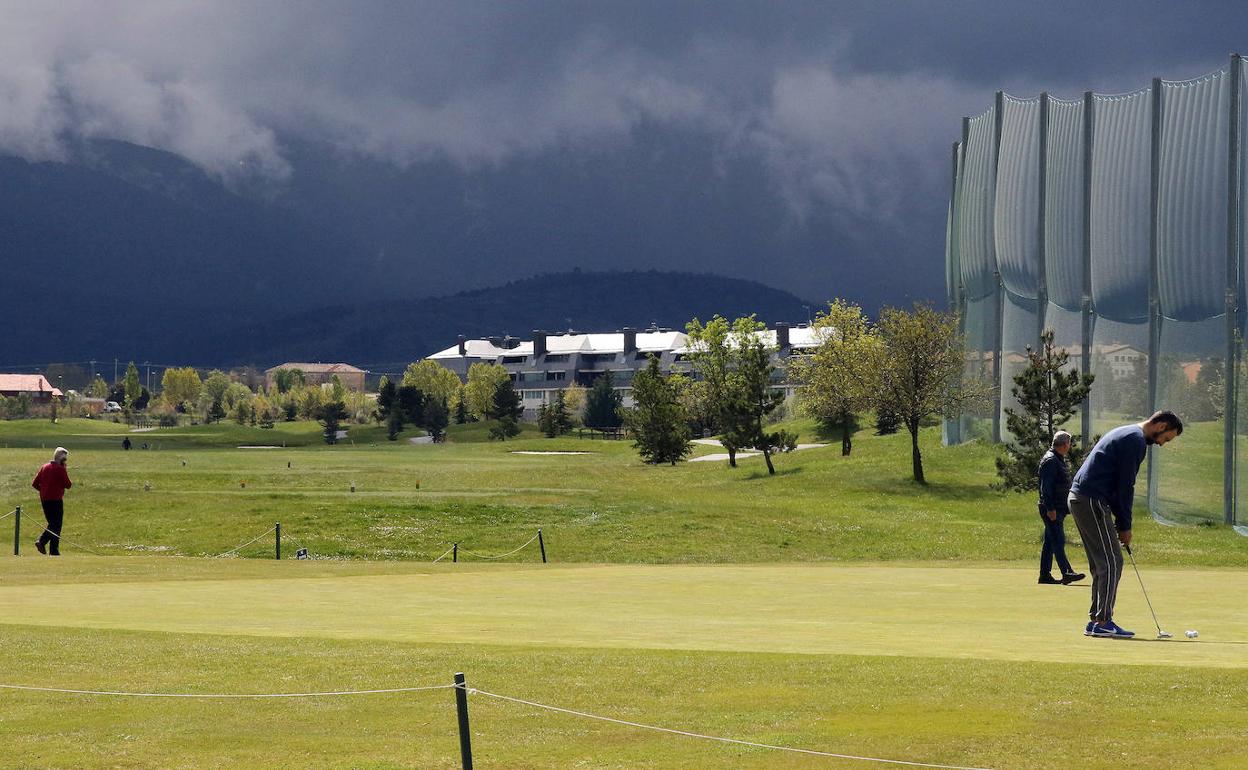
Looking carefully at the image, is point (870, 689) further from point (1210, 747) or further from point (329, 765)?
point (329, 765)

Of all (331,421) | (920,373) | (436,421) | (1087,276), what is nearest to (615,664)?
(1087,276)

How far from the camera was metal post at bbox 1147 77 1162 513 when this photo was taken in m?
48.9

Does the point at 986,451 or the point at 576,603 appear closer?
the point at 576,603

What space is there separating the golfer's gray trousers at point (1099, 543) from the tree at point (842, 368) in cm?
5719

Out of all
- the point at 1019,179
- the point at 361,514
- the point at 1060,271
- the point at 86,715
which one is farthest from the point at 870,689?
the point at 1019,179

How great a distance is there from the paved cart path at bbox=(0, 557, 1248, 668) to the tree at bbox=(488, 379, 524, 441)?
Answer: 13351 cm

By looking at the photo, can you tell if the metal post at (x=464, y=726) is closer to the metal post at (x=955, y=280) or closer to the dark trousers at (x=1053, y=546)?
the dark trousers at (x=1053, y=546)

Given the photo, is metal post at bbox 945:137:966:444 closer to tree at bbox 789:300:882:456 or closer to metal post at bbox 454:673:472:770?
tree at bbox 789:300:882:456

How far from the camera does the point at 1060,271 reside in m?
60.2

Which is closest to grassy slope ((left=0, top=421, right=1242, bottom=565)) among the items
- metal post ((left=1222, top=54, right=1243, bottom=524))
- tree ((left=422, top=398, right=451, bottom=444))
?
metal post ((left=1222, top=54, right=1243, bottom=524))

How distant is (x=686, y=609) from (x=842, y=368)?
6011 cm

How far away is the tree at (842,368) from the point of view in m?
75.6

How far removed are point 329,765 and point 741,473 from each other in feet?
254

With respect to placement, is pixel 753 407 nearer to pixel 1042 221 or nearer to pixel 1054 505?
pixel 1042 221
